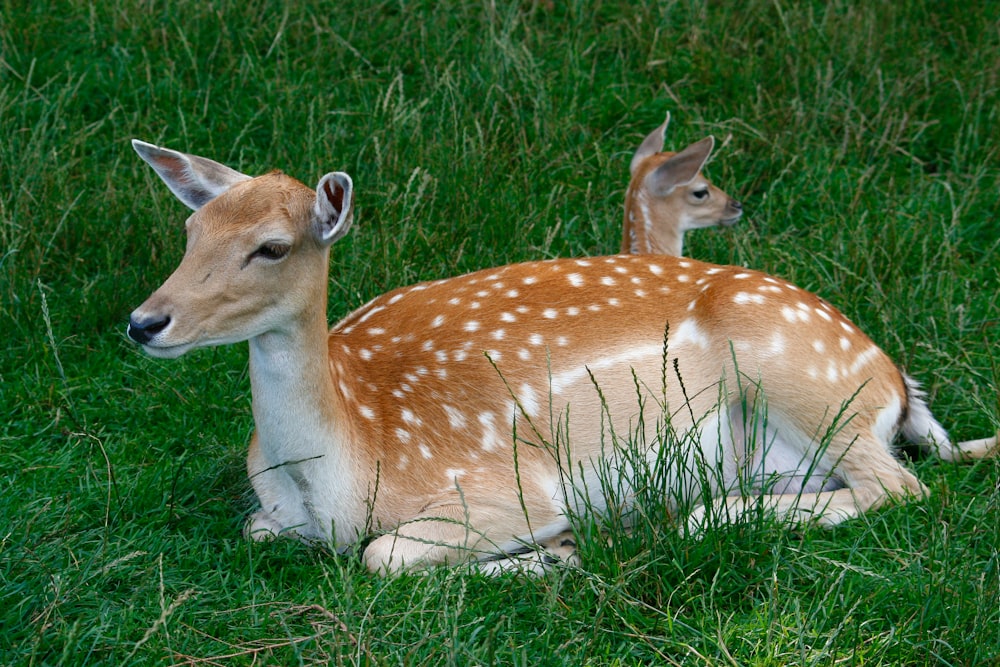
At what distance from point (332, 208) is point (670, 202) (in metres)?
2.69

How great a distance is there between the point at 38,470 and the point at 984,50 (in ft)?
17.2

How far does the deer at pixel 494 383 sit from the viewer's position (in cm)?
346

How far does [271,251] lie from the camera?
344 cm

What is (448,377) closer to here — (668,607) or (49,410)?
(668,607)

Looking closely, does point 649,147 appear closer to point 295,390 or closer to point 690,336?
point 690,336

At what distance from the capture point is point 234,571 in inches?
142

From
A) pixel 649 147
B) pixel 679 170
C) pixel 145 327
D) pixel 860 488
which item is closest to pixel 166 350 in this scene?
pixel 145 327

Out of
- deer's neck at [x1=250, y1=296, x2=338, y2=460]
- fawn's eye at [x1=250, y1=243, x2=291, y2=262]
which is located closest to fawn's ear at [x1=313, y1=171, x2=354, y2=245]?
fawn's eye at [x1=250, y1=243, x2=291, y2=262]

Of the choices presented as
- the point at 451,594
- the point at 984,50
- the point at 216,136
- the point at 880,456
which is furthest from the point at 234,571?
the point at 984,50

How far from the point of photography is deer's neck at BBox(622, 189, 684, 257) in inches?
222

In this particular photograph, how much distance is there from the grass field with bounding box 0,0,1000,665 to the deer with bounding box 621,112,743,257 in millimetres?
160

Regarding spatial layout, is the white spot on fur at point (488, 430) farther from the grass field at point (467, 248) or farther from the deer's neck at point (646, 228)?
the deer's neck at point (646, 228)

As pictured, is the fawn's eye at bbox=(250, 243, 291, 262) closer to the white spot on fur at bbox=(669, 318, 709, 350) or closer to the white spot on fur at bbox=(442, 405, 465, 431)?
the white spot on fur at bbox=(442, 405, 465, 431)

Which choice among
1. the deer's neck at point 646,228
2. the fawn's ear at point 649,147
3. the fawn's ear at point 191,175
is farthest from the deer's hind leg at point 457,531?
the fawn's ear at point 649,147
